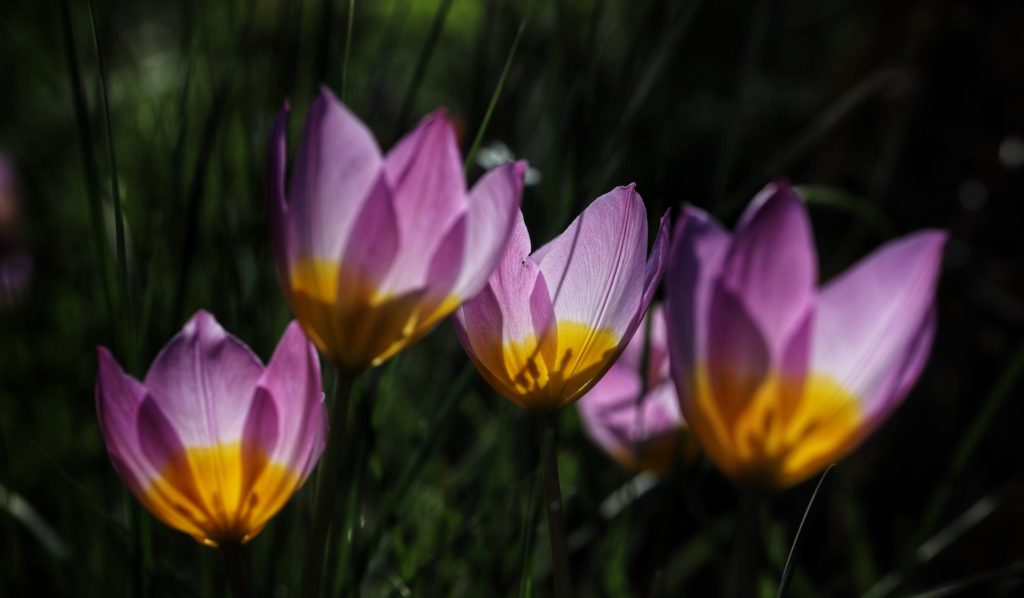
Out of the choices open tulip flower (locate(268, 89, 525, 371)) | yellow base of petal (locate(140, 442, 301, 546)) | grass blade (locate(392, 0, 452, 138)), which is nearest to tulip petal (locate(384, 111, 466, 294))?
open tulip flower (locate(268, 89, 525, 371))

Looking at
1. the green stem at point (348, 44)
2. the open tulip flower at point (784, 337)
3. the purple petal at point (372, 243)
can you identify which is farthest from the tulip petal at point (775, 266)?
the green stem at point (348, 44)

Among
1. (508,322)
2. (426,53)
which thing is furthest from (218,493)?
(426,53)

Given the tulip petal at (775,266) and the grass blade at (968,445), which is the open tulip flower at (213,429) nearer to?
the tulip petal at (775,266)

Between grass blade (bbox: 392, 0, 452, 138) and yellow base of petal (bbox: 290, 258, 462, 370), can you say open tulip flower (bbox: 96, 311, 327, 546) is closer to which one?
yellow base of petal (bbox: 290, 258, 462, 370)

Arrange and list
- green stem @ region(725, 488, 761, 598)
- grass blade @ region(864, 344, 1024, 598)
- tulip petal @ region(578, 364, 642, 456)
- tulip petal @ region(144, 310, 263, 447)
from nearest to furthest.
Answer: green stem @ region(725, 488, 761, 598) → tulip petal @ region(144, 310, 263, 447) → grass blade @ region(864, 344, 1024, 598) → tulip petal @ region(578, 364, 642, 456)

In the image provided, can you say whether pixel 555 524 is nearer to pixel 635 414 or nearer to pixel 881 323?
pixel 881 323

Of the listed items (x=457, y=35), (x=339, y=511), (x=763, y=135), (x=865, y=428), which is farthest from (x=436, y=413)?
(x=457, y=35)

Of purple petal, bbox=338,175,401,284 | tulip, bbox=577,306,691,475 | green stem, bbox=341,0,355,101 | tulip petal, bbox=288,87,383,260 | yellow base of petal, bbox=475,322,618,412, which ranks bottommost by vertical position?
tulip, bbox=577,306,691,475

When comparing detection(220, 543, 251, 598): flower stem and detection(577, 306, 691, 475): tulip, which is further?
detection(577, 306, 691, 475): tulip
